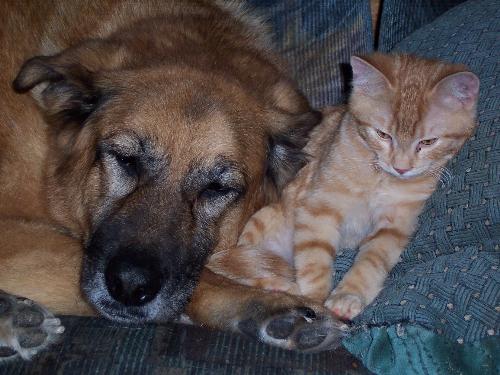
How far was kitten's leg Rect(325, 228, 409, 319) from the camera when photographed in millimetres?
1746

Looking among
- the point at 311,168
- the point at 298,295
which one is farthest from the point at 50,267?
the point at 311,168

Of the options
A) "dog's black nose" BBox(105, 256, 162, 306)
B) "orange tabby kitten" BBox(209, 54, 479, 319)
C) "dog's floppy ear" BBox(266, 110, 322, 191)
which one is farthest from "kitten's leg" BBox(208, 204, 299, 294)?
"dog's black nose" BBox(105, 256, 162, 306)

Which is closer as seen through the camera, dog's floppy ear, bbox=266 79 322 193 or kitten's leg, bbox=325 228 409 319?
kitten's leg, bbox=325 228 409 319

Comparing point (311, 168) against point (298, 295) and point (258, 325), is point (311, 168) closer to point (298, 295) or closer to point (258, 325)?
point (298, 295)

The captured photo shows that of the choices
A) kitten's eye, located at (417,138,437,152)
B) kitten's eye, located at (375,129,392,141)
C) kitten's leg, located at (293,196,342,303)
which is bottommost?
kitten's leg, located at (293,196,342,303)

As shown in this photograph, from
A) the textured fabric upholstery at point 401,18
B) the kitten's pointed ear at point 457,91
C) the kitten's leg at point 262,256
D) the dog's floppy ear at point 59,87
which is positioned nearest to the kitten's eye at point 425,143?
the kitten's pointed ear at point 457,91

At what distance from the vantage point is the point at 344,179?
80.0 inches

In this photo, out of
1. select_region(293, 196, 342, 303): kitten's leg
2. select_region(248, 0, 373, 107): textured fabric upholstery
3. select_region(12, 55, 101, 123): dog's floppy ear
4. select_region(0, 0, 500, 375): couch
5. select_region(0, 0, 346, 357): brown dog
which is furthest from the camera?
select_region(248, 0, 373, 107): textured fabric upholstery

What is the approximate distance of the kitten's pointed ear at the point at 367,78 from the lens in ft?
6.34

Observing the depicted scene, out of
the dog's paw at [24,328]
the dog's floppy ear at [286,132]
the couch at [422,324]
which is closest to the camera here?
the couch at [422,324]

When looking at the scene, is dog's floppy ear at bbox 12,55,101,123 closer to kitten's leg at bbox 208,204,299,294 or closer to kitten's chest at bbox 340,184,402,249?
kitten's leg at bbox 208,204,299,294

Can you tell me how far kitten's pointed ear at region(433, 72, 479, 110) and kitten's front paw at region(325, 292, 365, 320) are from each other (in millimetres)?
617

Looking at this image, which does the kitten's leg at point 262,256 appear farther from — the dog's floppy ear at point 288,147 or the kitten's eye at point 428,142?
the kitten's eye at point 428,142

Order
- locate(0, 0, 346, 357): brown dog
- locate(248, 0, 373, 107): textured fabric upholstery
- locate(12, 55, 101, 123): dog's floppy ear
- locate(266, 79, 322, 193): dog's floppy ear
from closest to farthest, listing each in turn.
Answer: locate(0, 0, 346, 357): brown dog
locate(12, 55, 101, 123): dog's floppy ear
locate(266, 79, 322, 193): dog's floppy ear
locate(248, 0, 373, 107): textured fabric upholstery
